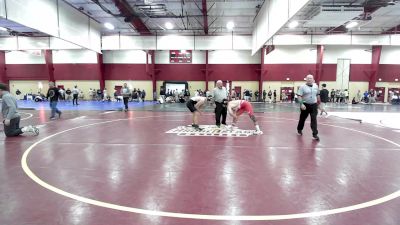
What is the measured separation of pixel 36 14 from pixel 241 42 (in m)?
22.2

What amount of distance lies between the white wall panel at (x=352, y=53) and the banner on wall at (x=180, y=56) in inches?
690

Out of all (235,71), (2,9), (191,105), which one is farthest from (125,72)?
(191,105)

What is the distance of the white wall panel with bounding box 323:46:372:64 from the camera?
33.3 meters

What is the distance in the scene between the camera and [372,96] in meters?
31.6

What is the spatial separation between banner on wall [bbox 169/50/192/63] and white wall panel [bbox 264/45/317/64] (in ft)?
32.9

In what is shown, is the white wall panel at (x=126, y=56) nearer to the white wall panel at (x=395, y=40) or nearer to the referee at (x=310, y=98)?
the referee at (x=310, y=98)

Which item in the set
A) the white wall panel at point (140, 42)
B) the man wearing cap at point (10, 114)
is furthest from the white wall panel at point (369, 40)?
the man wearing cap at point (10, 114)

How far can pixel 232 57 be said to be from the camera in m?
35.1

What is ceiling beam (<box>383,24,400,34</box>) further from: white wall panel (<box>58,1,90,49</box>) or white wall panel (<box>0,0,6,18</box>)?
white wall panel (<box>0,0,6,18</box>)

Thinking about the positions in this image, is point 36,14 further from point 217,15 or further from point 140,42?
point 140,42

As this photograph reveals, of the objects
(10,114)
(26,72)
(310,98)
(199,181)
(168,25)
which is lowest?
(199,181)

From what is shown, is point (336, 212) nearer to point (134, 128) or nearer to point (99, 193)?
point (99, 193)

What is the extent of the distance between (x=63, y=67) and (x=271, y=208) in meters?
38.9

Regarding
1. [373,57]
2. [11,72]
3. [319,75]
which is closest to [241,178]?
[319,75]
